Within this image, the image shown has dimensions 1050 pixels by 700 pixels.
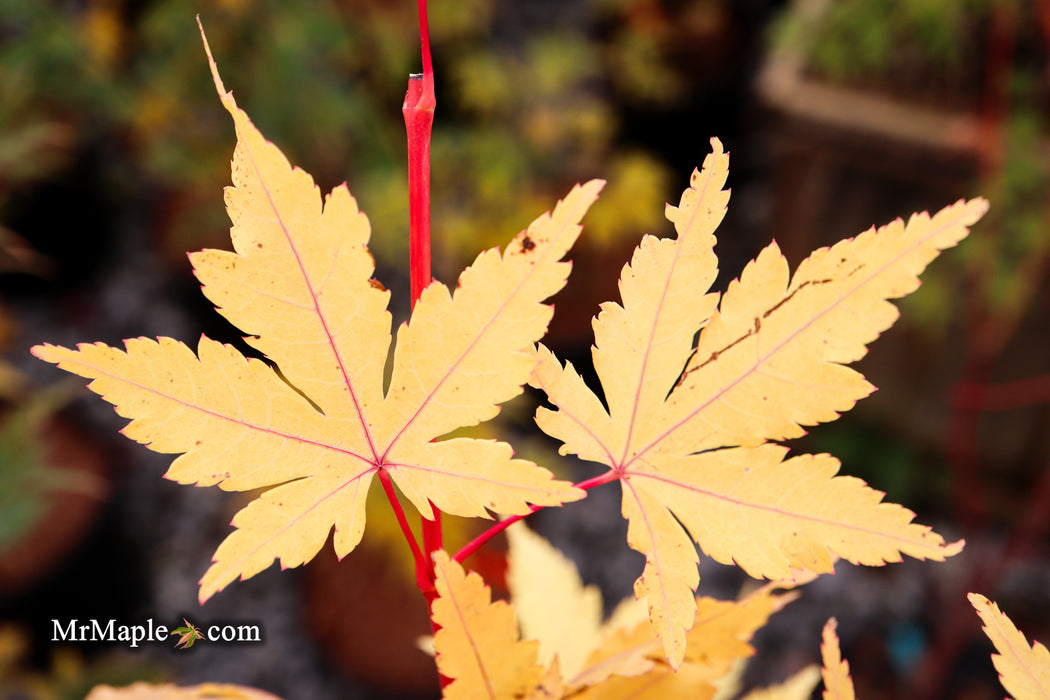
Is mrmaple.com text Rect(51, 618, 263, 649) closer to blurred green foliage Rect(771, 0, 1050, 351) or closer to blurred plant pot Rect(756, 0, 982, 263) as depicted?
blurred green foliage Rect(771, 0, 1050, 351)

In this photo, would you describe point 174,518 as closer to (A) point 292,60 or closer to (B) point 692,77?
(A) point 292,60

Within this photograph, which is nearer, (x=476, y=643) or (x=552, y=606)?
(x=476, y=643)

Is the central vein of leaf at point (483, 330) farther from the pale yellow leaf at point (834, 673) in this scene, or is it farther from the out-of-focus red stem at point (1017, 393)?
the out-of-focus red stem at point (1017, 393)

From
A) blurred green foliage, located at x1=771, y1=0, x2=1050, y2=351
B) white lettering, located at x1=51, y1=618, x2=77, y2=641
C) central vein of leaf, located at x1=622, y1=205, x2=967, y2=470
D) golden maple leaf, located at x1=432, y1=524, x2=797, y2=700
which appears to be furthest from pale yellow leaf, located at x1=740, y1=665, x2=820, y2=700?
blurred green foliage, located at x1=771, y1=0, x2=1050, y2=351

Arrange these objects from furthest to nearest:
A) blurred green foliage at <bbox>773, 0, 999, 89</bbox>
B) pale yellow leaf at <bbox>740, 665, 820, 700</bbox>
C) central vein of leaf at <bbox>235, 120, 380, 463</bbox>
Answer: blurred green foliage at <bbox>773, 0, 999, 89</bbox> < pale yellow leaf at <bbox>740, 665, 820, 700</bbox> < central vein of leaf at <bbox>235, 120, 380, 463</bbox>

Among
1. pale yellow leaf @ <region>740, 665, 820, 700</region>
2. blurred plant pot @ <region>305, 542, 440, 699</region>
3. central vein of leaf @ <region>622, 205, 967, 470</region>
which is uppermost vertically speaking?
central vein of leaf @ <region>622, 205, 967, 470</region>

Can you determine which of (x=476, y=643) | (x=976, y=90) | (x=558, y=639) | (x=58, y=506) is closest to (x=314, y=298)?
(x=476, y=643)

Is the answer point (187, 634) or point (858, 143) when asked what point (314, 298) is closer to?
point (187, 634)
